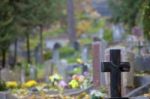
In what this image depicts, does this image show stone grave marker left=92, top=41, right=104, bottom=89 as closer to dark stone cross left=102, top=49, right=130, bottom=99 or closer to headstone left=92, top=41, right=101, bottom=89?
headstone left=92, top=41, right=101, bottom=89

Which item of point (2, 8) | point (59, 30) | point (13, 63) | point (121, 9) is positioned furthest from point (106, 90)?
point (59, 30)

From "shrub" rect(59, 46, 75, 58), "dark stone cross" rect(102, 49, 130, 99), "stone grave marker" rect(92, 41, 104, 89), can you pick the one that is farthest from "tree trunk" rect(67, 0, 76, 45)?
"dark stone cross" rect(102, 49, 130, 99)

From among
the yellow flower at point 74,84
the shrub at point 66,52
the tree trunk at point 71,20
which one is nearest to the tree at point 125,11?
the shrub at point 66,52

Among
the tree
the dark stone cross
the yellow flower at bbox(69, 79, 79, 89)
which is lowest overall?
the yellow flower at bbox(69, 79, 79, 89)

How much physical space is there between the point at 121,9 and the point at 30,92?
1839 centimetres

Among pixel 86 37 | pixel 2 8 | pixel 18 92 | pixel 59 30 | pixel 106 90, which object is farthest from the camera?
pixel 59 30

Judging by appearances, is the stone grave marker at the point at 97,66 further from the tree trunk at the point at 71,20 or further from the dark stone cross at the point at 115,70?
the tree trunk at the point at 71,20

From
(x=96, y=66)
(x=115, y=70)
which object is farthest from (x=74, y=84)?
(x=115, y=70)

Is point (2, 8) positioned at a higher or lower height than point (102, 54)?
higher

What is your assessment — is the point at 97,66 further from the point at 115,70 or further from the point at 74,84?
the point at 115,70

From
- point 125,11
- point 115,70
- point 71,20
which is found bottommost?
point 115,70

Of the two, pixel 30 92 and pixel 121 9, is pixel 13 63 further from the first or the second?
pixel 30 92

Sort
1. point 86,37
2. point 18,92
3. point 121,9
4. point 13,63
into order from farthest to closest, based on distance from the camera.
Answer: point 86,37 → point 121,9 → point 13,63 → point 18,92

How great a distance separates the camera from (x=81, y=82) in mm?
15070
